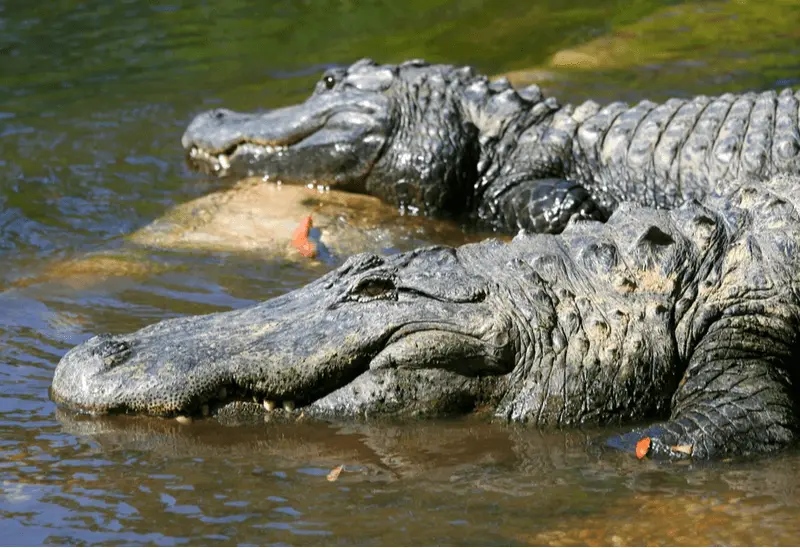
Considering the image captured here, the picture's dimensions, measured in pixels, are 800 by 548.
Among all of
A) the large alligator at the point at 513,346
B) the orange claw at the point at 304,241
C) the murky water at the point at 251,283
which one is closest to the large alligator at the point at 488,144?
the murky water at the point at 251,283

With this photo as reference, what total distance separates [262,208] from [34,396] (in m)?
3.42

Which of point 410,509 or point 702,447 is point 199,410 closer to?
point 410,509

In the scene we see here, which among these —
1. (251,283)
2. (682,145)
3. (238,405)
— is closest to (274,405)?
(238,405)

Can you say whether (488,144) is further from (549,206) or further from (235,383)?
(235,383)

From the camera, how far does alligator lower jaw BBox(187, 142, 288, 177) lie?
897 centimetres

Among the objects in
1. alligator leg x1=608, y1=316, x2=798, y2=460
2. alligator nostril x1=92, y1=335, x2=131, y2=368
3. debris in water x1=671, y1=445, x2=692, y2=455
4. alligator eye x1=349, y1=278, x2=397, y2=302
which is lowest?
debris in water x1=671, y1=445, x2=692, y2=455

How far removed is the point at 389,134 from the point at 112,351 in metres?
4.23

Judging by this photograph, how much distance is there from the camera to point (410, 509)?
12.7 ft

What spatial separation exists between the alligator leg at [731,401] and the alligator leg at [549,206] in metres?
3.27

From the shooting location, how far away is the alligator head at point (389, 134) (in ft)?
27.9

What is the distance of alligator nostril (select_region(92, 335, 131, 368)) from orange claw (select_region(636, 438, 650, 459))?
194cm

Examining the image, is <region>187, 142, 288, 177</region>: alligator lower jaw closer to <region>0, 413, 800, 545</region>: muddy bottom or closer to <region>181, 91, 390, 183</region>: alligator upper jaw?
<region>181, 91, 390, 183</region>: alligator upper jaw

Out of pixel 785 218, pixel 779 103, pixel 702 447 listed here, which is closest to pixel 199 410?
pixel 702 447

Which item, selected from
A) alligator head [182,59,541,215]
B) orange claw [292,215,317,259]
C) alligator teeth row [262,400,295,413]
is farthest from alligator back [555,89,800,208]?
alligator teeth row [262,400,295,413]
